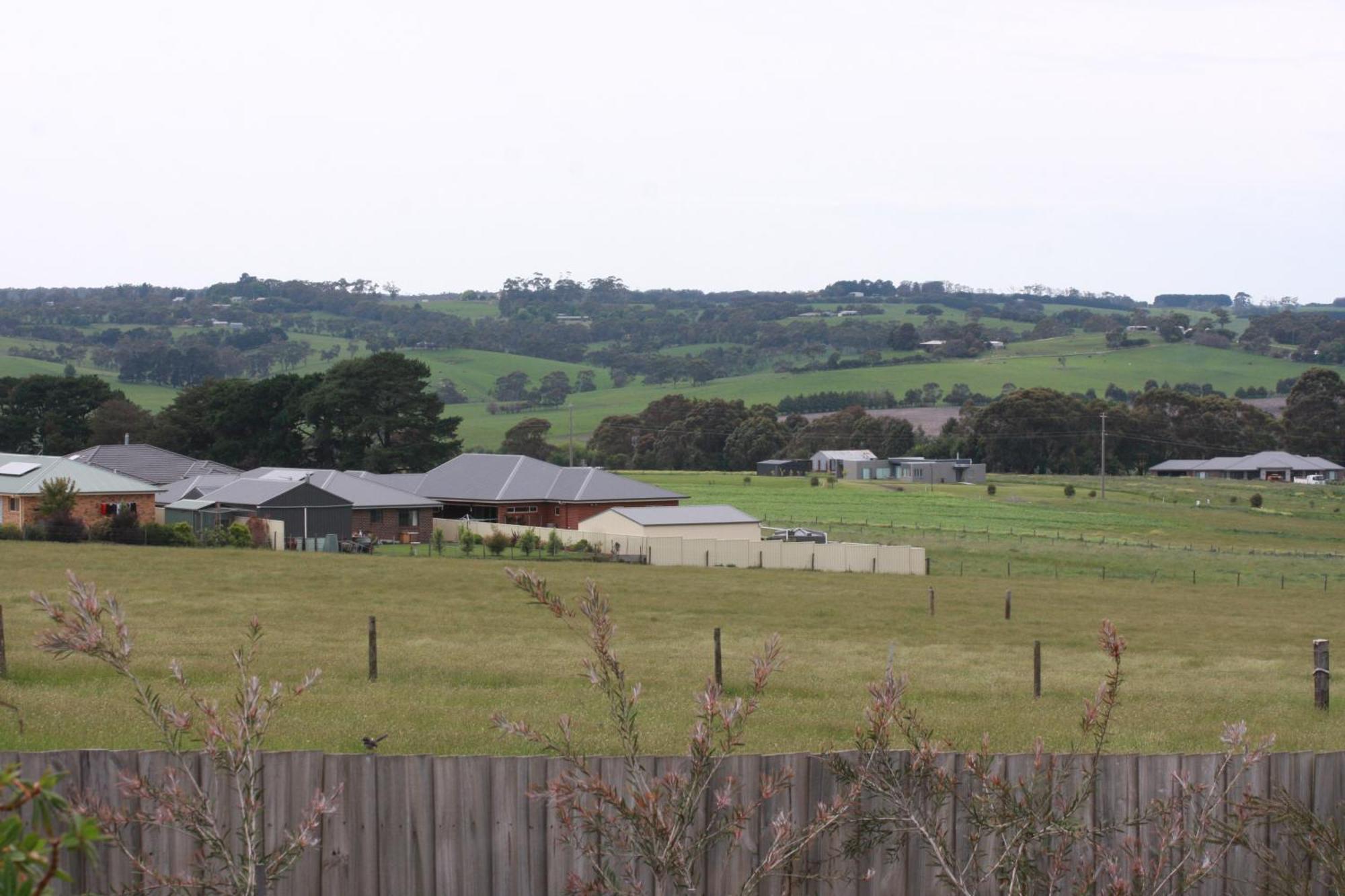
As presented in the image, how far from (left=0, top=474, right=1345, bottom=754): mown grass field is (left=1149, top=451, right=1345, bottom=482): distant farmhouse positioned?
77.9 meters

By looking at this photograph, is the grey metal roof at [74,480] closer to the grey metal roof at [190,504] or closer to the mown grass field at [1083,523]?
the grey metal roof at [190,504]

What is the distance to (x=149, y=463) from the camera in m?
79.4

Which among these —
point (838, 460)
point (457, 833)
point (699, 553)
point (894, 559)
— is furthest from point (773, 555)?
point (838, 460)

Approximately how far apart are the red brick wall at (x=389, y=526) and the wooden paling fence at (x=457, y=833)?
5663cm

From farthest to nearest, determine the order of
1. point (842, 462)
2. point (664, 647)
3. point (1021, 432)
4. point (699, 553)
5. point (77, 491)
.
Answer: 1. point (842, 462)
2. point (1021, 432)
3. point (77, 491)
4. point (699, 553)
5. point (664, 647)

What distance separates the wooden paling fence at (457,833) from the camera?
7887mm

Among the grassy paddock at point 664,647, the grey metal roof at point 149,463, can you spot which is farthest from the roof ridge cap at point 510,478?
the grassy paddock at point 664,647

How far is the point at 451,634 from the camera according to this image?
27.5m

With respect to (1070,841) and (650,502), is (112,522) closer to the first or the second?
(650,502)

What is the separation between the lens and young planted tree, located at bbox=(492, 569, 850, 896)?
6566 mm

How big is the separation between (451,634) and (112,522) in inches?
1230

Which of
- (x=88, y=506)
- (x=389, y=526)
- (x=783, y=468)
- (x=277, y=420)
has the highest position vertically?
(x=277, y=420)

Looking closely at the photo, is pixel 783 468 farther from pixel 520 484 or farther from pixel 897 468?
pixel 520 484

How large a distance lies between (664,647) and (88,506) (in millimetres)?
39414
